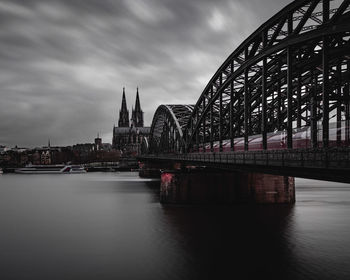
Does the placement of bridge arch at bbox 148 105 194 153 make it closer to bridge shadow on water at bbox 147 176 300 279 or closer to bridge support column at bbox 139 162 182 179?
bridge support column at bbox 139 162 182 179

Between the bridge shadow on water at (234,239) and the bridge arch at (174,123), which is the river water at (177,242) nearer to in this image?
the bridge shadow on water at (234,239)

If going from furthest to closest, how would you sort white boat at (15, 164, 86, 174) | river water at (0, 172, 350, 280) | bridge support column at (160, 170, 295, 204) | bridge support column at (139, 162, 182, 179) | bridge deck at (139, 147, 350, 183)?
white boat at (15, 164, 86, 174)
bridge support column at (139, 162, 182, 179)
bridge support column at (160, 170, 295, 204)
river water at (0, 172, 350, 280)
bridge deck at (139, 147, 350, 183)

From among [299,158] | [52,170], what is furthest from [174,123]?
[52,170]

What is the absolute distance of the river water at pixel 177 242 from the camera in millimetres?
23484

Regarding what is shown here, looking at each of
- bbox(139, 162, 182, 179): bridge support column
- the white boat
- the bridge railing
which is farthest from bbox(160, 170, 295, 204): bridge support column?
the white boat

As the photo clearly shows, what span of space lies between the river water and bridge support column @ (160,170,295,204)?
1.14 meters

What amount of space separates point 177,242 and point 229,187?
15.5 meters

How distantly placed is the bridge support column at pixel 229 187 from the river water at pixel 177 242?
1136mm

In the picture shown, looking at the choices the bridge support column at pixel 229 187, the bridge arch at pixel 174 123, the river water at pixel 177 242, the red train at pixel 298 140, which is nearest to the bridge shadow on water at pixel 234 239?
the river water at pixel 177 242

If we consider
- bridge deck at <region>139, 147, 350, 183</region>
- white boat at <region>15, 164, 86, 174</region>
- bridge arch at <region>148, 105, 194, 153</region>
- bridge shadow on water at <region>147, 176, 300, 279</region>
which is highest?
bridge arch at <region>148, 105, 194, 153</region>

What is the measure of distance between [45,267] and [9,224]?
16911 mm

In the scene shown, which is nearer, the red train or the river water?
the red train

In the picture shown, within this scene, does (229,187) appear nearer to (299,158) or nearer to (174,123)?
(299,158)

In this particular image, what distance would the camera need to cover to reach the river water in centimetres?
2348
